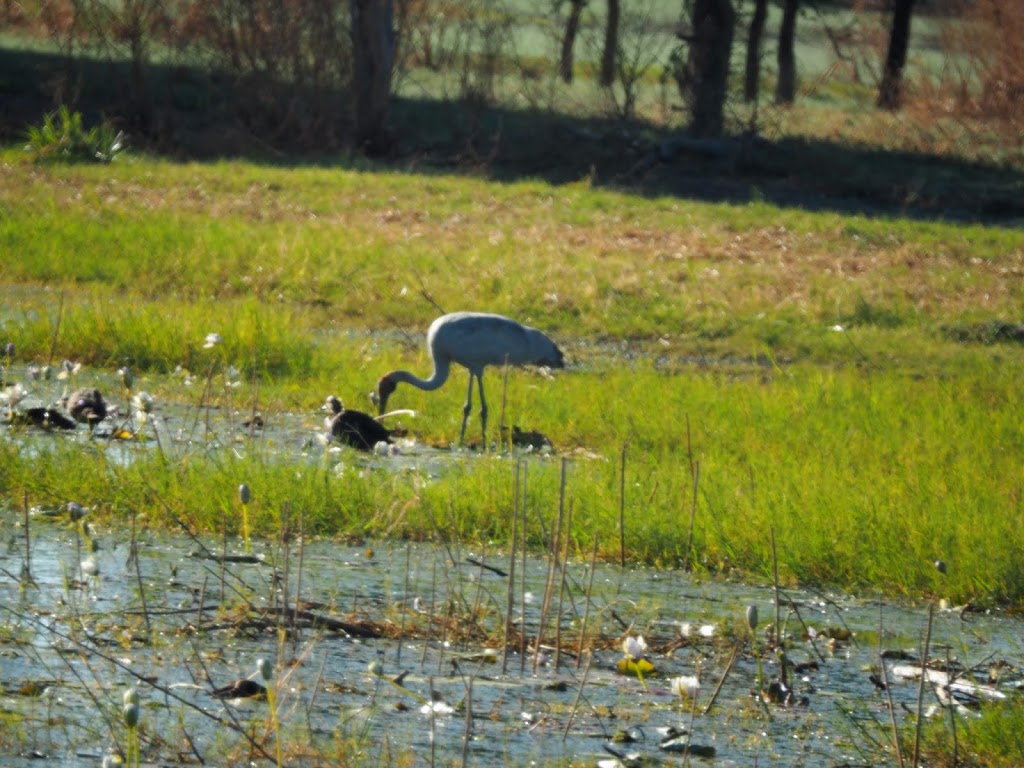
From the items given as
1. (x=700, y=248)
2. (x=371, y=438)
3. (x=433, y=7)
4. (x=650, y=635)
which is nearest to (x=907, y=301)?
(x=700, y=248)

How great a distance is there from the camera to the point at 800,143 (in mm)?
22953

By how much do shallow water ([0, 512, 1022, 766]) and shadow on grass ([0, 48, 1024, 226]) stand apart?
13754mm

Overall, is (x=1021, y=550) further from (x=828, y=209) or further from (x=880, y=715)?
(x=828, y=209)

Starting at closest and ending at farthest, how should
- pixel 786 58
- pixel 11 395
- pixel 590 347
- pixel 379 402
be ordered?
1. pixel 11 395
2. pixel 379 402
3. pixel 590 347
4. pixel 786 58

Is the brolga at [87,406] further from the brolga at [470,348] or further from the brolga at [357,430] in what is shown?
the brolga at [470,348]

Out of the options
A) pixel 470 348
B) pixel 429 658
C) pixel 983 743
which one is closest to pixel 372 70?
pixel 470 348

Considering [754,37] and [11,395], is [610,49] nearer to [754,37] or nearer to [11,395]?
[754,37]

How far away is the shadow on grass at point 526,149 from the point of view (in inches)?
811

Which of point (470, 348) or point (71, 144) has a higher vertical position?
point (71, 144)

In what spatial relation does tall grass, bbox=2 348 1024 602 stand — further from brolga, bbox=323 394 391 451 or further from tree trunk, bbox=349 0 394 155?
tree trunk, bbox=349 0 394 155

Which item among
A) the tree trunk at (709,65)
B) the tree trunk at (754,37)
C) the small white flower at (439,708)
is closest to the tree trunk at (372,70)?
the tree trunk at (709,65)

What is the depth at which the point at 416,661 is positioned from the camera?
5184mm

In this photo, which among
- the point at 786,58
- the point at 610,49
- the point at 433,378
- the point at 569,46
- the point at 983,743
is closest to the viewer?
the point at 983,743

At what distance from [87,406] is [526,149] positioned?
14608 mm
